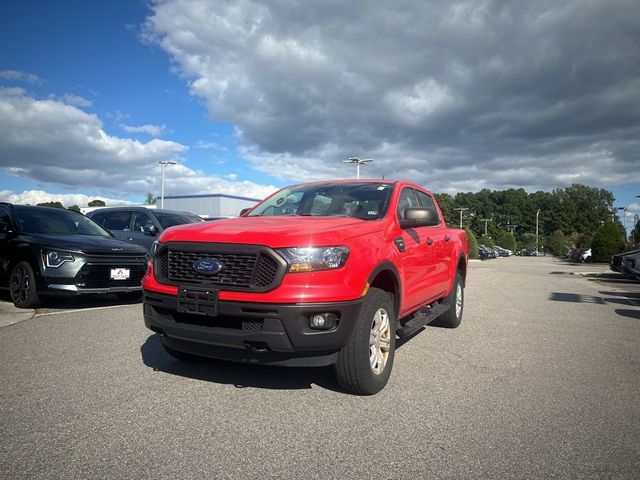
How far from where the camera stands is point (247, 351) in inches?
119

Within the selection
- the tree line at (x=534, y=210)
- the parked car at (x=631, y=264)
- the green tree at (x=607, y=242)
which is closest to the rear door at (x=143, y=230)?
the parked car at (x=631, y=264)

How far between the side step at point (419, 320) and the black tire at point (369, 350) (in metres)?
0.32

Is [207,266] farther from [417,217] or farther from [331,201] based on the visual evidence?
[417,217]

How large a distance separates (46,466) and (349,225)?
2.40 meters

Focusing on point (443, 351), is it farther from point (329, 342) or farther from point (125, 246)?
point (125, 246)

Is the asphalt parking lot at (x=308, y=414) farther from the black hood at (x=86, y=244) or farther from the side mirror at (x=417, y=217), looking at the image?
the black hood at (x=86, y=244)

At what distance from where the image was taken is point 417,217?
12.9ft

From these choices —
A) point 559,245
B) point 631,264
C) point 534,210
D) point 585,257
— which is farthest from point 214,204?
point 534,210

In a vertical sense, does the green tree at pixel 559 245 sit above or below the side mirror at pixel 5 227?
below

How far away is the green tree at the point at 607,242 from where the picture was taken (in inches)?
1359

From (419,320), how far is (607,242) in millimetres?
37587

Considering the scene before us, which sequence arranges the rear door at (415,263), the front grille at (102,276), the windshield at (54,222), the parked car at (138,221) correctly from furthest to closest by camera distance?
the parked car at (138,221) < the windshield at (54,222) < the front grille at (102,276) < the rear door at (415,263)

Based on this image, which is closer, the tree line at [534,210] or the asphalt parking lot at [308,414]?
the asphalt parking lot at [308,414]

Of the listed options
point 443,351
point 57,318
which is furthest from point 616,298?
point 57,318
